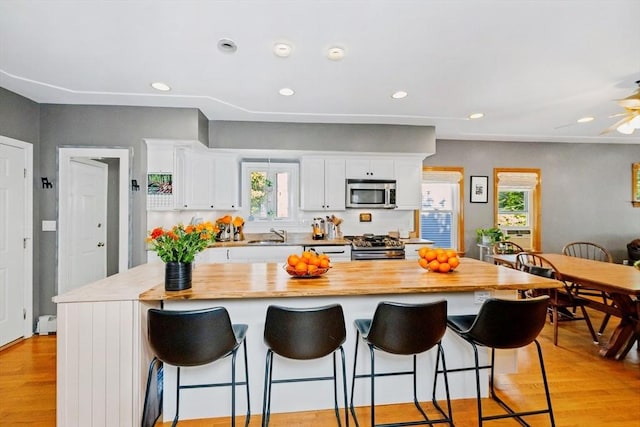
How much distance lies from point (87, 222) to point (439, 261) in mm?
4147

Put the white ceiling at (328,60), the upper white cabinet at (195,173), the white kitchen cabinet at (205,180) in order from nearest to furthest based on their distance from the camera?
the white ceiling at (328,60), the upper white cabinet at (195,173), the white kitchen cabinet at (205,180)

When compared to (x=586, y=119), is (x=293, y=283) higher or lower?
lower

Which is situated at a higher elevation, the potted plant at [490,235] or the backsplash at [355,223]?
the backsplash at [355,223]

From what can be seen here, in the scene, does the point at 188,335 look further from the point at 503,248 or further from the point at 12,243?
the point at 503,248

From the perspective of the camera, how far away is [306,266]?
1.94 metres

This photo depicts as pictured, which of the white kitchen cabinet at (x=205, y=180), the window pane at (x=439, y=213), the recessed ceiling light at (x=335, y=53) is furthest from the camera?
the window pane at (x=439, y=213)

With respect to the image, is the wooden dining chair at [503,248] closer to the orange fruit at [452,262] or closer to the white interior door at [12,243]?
the orange fruit at [452,262]

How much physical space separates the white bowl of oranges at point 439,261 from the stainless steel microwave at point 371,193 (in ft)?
7.20

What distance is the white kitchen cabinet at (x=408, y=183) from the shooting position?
4.50 metres

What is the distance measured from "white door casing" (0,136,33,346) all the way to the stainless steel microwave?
3817 mm

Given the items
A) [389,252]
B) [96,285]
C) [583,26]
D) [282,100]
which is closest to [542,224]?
[389,252]

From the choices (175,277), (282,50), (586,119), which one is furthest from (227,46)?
(586,119)

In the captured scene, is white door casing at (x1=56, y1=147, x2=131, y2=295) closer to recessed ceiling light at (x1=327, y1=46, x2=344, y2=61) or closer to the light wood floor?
the light wood floor

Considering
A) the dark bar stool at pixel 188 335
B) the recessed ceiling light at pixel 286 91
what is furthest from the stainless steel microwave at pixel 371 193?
the dark bar stool at pixel 188 335
